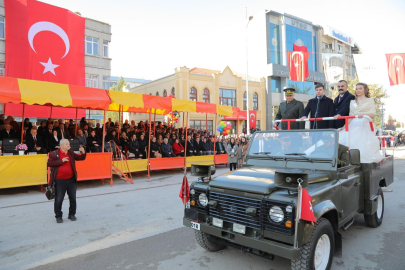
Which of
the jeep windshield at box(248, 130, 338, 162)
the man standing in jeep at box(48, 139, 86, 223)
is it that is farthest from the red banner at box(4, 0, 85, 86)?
the jeep windshield at box(248, 130, 338, 162)

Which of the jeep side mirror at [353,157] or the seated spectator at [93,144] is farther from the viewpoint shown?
the seated spectator at [93,144]

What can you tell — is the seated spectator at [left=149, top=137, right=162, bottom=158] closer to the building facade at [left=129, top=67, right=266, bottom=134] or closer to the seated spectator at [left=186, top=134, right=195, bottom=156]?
the seated spectator at [left=186, top=134, right=195, bottom=156]

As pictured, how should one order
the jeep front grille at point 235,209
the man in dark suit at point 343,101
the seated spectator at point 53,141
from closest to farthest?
1. the jeep front grille at point 235,209
2. the man in dark suit at point 343,101
3. the seated spectator at point 53,141

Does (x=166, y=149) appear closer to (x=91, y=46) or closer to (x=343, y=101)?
(x=343, y=101)

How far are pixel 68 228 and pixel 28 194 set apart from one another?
4.15 meters

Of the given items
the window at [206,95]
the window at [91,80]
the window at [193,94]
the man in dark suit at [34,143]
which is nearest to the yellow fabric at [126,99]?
the man in dark suit at [34,143]

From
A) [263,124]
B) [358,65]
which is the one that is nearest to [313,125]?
[358,65]

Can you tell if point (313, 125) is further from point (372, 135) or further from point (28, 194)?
point (28, 194)

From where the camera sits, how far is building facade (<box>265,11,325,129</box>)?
128 ft

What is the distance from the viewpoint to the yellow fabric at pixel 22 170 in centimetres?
799

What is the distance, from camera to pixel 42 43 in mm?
17109

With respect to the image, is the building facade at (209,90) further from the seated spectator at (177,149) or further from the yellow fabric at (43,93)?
the yellow fabric at (43,93)

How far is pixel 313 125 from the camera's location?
5488 millimetres

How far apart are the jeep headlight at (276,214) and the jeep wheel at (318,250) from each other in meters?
0.42
